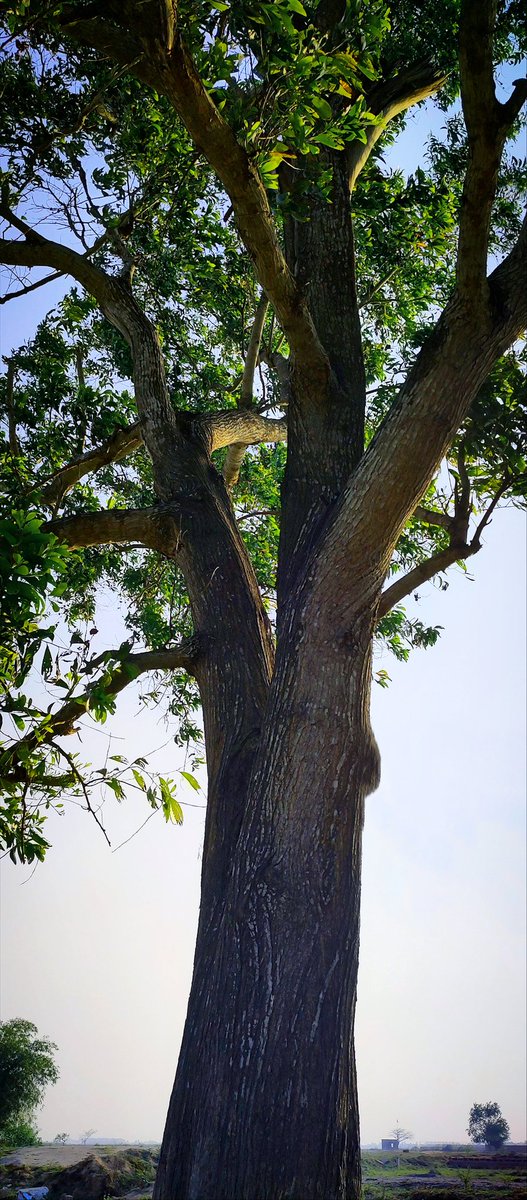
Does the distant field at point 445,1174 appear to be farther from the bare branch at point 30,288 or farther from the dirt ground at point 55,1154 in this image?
the bare branch at point 30,288

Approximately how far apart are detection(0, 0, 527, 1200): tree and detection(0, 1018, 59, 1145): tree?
5.29 meters

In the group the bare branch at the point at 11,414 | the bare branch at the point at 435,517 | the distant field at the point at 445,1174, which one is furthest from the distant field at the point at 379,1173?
the bare branch at the point at 11,414

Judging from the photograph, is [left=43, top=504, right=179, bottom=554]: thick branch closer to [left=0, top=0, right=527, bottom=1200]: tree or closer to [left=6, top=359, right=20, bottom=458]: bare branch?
[left=0, top=0, right=527, bottom=1200]: tree

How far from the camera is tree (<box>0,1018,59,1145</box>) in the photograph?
848 centimetres

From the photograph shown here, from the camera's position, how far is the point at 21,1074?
897 cm

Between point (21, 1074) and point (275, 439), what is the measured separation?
7.29 metres

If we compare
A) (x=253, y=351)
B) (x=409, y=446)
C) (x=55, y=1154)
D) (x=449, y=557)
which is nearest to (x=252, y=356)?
(x=253, y=351)

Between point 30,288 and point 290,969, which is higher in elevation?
point 30,288

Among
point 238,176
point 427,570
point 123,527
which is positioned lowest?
point 427,570

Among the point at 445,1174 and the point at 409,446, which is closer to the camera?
the point at 409,446

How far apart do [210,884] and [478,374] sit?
278 centimetres

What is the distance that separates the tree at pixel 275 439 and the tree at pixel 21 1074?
5.29 metres

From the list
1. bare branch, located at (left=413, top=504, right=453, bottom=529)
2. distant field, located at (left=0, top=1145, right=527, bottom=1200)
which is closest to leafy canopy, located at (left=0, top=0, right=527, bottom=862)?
bare branch, located at (left=413, top=504, right=453, bottom=529)

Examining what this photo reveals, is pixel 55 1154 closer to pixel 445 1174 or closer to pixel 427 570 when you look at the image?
pixel 445 1174
